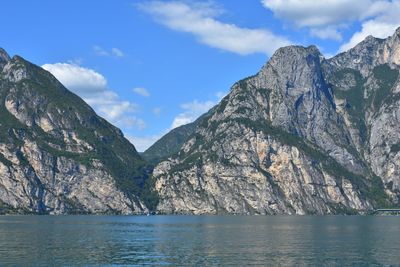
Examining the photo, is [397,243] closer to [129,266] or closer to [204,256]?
[204,256]

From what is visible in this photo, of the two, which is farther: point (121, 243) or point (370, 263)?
point (121, 243)

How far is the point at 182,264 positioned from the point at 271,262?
56.4ft

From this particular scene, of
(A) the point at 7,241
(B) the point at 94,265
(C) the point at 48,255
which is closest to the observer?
(B) the point at 94,265

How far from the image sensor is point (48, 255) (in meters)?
119

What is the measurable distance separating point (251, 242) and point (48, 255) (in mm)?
58661

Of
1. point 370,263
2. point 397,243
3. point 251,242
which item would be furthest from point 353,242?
point 370,263

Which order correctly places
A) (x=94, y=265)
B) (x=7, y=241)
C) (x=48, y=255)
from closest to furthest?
1. (x=94, y=265)
2. (x=48, y=255)
3. (x=7, y=241)

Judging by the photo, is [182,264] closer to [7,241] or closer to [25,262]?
[25,262]

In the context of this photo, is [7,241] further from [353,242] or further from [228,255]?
[353,242]

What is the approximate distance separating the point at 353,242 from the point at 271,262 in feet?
188

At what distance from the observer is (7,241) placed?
Result: 501 ft

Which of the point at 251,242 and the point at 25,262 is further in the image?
the point at 251,242

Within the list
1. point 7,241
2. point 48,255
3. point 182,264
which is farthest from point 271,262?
point 7,241

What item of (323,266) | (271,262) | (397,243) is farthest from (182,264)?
(397,243)
